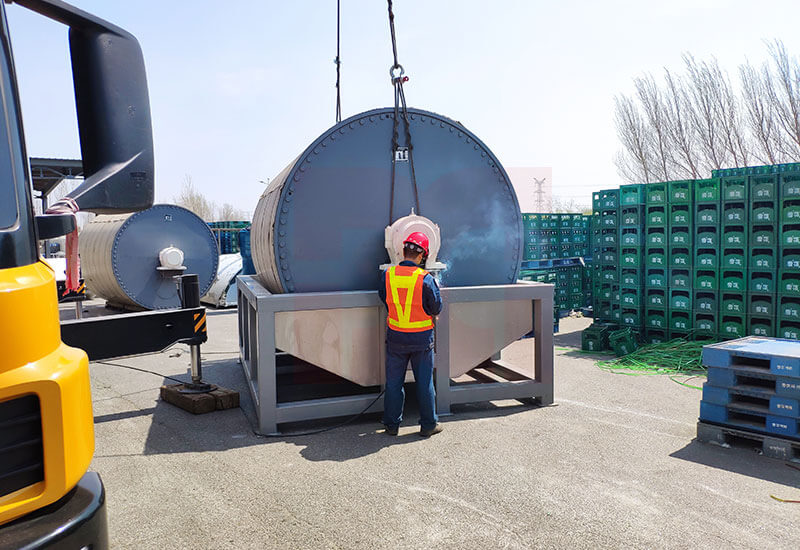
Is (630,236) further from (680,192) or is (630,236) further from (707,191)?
(707,191)

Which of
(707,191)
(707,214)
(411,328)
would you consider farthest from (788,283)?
(411,328)

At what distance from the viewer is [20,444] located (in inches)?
73.4

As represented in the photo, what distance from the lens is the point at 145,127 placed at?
2408mm

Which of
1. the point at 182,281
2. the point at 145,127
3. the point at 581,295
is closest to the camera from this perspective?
the point at 145,127

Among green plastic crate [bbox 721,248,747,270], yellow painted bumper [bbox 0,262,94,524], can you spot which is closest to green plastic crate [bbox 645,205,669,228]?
green plastic crate [bbox 721,248,747,270]

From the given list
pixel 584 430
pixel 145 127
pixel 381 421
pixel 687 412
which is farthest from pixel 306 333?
pixel 687 412

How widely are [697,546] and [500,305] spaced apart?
328cm

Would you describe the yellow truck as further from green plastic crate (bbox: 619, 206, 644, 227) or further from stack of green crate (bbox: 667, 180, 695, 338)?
green plastic crate (bbox: 619, 206, 644, 227)

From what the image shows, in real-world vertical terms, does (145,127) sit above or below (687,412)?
above

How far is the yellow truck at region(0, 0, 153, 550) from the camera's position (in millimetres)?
1837

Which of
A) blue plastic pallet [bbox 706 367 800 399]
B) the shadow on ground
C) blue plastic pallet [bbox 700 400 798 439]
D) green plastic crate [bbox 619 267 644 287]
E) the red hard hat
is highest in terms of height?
the red hard hat

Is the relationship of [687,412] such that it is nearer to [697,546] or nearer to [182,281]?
[697,546]

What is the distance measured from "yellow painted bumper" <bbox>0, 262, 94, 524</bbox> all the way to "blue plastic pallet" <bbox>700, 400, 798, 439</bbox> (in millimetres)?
5166

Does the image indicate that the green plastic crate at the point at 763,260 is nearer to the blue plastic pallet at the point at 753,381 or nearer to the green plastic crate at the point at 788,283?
the green plastic crate at the point at 788,283
